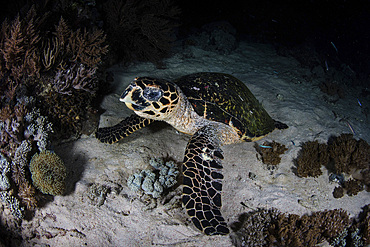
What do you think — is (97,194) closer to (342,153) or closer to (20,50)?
(20,50)

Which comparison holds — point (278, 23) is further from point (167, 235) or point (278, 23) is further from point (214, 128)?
point (167, 235)

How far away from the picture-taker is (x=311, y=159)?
326 centimetres

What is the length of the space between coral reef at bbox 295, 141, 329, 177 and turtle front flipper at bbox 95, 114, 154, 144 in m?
2.71

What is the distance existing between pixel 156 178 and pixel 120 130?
97cm

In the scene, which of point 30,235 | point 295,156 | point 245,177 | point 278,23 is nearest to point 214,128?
point 245,177

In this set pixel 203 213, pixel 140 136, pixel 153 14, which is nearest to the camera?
pixel 203 213

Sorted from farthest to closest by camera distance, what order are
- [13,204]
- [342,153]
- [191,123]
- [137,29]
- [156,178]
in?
[137,29] < [342,153] < [191,123] < [156,178] < [13,204]

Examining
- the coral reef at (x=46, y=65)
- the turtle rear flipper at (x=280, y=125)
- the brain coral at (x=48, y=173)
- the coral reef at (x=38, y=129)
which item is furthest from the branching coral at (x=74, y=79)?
the turtle rear flipper at (x=280, y=125)

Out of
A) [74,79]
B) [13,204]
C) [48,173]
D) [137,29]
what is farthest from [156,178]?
[137,29]

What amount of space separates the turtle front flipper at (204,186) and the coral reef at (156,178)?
0.51 meters

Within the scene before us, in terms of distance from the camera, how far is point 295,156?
3.50m

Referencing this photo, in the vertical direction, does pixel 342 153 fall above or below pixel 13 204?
above

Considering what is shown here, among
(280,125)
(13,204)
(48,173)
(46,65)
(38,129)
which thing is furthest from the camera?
(280,125)

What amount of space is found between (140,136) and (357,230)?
138 inches
